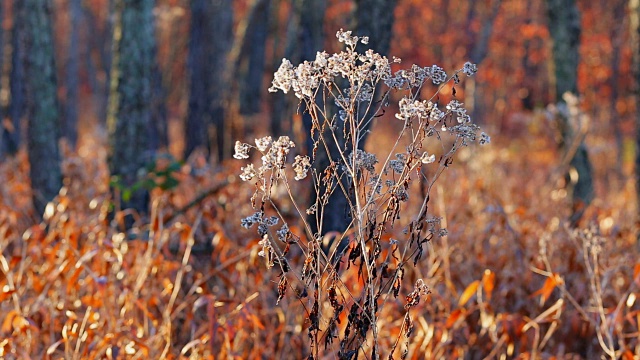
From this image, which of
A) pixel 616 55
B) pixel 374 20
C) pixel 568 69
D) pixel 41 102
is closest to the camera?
pixel 374 20

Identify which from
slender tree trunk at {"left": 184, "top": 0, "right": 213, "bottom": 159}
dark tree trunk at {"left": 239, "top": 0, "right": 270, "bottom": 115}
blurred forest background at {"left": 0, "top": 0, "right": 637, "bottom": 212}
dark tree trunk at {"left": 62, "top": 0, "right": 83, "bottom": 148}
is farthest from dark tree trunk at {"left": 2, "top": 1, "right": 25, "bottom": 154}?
dark tree trunk at {"left": 239, "top": 0, "right": 270, "bottom": 115}

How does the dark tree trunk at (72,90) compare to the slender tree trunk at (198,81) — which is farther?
the dark tree trunk at (72,90)

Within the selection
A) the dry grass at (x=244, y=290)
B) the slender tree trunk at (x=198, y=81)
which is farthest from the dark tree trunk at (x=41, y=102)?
the slender tree trunk at (x=198, y=81)

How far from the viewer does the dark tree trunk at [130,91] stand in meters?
6.23

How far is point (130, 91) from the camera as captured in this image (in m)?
6.25

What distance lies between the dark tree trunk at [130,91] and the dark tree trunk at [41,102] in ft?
2.46

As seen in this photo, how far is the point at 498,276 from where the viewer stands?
550 centimetres

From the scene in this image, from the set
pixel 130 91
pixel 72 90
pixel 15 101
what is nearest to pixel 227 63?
pixel 72 90

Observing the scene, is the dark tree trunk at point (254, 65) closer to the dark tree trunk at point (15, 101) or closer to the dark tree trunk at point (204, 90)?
the dark tree trunk at point (204, 90)

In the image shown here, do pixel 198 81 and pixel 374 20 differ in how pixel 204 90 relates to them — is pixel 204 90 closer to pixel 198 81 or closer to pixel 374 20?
pixel 198 81

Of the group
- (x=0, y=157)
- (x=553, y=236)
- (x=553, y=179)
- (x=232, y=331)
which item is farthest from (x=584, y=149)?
(x=0, y=157)

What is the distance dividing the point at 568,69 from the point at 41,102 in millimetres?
5059

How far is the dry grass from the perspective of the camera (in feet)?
12.6

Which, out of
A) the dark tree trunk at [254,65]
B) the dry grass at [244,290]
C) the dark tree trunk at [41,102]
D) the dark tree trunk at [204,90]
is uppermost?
the dark tree trunk at [254,65]
